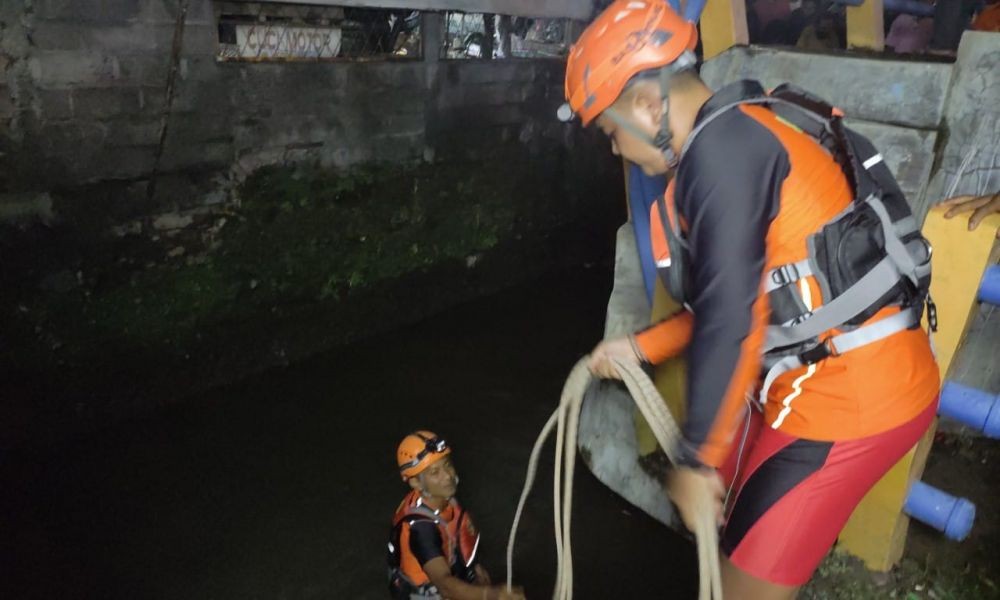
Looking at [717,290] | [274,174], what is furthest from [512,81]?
[717,290]

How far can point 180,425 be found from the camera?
4.72 meters

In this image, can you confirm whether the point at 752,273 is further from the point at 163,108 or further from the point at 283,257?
the point at 283,257

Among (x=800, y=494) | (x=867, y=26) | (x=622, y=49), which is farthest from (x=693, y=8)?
(x=800, y=494)

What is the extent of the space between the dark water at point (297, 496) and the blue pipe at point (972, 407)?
157 centimetres

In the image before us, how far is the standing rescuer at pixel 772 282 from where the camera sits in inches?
64.9

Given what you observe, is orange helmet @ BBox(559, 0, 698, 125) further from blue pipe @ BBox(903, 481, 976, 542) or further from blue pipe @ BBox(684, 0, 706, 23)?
blue pipe @ BBox(903, 481, 976, 542)

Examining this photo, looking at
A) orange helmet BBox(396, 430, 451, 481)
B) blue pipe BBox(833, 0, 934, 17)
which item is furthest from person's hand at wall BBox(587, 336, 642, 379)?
blue pipe BBox(833, 0, 934, 17)

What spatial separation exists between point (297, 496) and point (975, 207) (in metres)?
3.63

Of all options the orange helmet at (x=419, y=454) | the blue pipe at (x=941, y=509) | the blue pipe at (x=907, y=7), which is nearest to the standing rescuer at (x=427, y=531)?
the orange helmet at (x=419, y=454)

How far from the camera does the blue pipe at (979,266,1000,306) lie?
96.1 inches

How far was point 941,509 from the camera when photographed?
2.62 m

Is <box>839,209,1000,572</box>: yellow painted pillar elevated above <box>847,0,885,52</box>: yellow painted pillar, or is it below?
below

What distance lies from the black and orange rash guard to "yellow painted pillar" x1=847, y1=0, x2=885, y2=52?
2.56 metres

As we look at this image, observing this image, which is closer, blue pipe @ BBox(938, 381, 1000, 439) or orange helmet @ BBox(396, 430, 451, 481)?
blue pipe @ BBox(938, 381, 1000, 439)
